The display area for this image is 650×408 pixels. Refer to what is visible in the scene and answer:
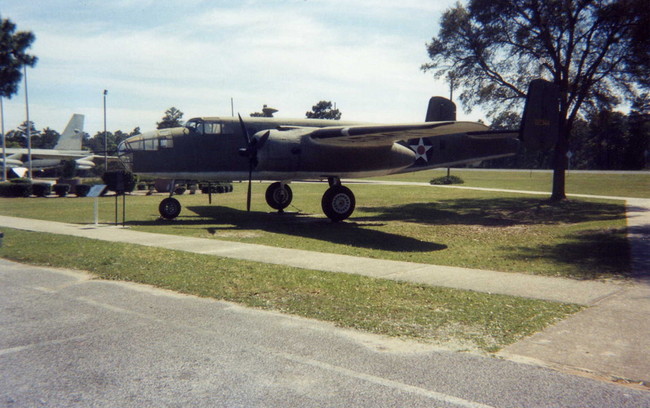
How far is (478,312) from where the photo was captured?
7.12 meters

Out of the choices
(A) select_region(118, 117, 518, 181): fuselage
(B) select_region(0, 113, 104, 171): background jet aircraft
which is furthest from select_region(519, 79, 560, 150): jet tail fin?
(B) select_region(0, 113, 104, 171): background jet aircraft

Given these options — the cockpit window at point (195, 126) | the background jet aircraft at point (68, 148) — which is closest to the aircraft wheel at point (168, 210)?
the cockpit window at point (195, 126)

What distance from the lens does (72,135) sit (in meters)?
69.1

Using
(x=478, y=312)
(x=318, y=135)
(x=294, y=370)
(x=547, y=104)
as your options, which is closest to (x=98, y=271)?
(x=294, y=370)

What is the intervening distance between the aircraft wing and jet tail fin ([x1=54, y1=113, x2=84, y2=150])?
6045cm

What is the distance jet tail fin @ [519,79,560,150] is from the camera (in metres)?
19.5

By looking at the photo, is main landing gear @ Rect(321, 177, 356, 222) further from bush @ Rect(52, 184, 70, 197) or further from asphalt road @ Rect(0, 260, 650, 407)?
bush @ Rect(52, 184, 70, 197)

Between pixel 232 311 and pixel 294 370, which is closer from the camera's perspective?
pixel 294 370

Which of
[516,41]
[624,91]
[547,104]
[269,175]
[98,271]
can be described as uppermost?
[516,41]

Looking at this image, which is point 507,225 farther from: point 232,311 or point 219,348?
point 219,348

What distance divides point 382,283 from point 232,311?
9.60ft

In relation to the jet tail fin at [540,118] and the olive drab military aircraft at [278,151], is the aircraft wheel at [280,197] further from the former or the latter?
the jet tail fin at [540,118]

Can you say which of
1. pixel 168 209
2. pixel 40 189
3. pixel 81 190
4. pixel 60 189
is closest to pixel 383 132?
Answer: pixel 168 209

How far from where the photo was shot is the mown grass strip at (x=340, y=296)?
21.1 ft
